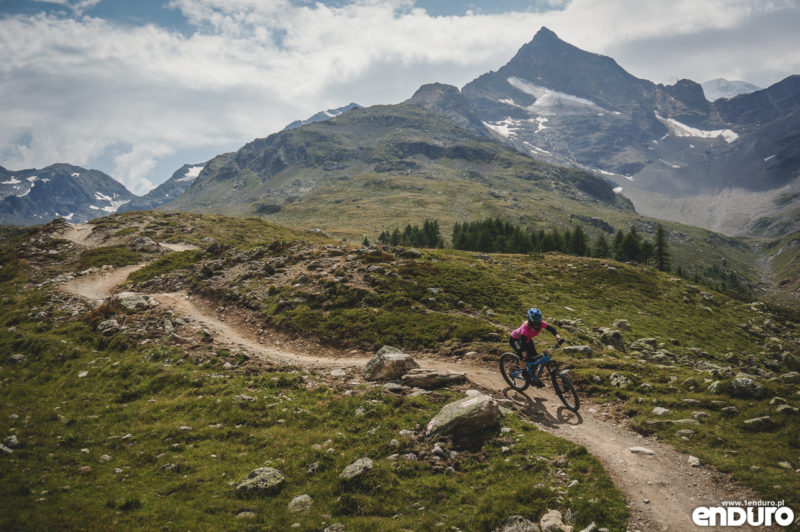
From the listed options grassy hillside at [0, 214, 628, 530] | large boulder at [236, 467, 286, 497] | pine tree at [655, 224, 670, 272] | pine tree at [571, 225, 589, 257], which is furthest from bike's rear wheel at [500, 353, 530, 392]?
pine tree at [655, 224, 670, 272]

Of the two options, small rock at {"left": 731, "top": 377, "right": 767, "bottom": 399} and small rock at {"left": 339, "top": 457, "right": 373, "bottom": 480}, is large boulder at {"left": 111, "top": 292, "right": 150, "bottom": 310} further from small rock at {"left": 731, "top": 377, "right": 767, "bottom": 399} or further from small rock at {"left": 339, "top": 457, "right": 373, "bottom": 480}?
small rock at {"left": 731, "top": 377, "right": 767, "bottom": 399}

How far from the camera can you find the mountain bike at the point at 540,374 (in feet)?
52.2

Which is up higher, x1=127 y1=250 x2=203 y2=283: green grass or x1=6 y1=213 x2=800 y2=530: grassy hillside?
x1=127 y1=250 x2=203 y2=283: green grass

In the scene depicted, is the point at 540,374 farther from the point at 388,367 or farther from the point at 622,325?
the point at 622,325

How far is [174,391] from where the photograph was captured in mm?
17562

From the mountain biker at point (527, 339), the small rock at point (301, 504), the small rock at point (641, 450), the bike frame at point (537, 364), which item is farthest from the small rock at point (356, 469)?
the small rock at point (641, 450)

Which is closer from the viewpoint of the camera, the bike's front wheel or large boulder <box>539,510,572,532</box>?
large boulder <box>539,510,572,532</box>

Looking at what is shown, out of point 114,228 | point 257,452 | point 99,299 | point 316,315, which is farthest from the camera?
point 114,228

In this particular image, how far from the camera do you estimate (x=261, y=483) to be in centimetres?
1112

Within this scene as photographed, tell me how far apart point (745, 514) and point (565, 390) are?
26.3 feet

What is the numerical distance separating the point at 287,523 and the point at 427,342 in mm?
14496

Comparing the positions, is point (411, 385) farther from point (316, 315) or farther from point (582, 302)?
point (582, 302)

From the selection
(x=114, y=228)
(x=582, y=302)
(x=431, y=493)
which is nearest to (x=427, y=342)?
(x=431, y=493)

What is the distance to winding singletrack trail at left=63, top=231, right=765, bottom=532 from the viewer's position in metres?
9.50
